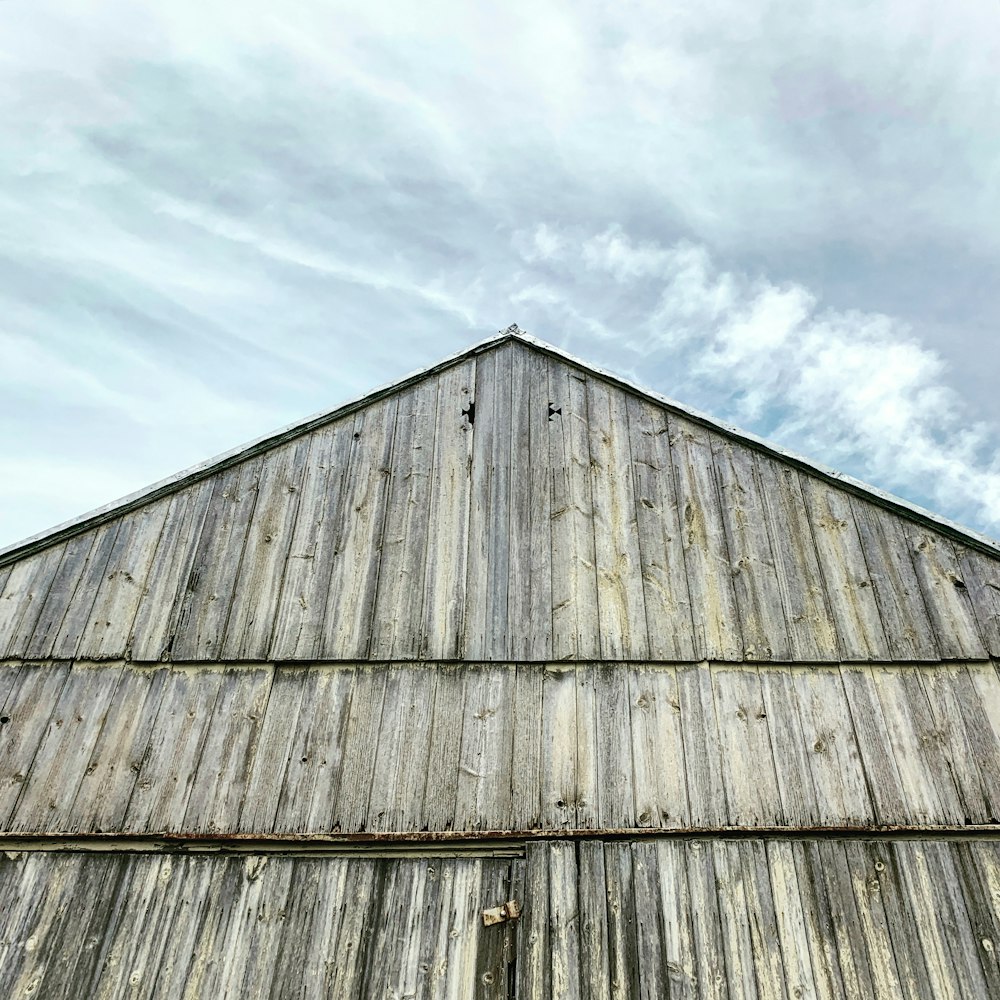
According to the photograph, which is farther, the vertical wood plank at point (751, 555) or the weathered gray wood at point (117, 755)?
the vertical wood plank at point (751, 555)

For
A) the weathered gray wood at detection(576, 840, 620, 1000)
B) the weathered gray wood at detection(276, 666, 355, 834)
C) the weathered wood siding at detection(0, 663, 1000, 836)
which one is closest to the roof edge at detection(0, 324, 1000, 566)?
the weathered wood siding at detection(0, 663, 1000, 836)

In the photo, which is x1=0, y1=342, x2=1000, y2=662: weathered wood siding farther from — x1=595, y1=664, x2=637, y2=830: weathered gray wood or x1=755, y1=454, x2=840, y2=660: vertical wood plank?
x1=595, y1=664, x2=637, y2=830: weathered gray wood

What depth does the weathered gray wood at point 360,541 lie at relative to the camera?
431 centimetres

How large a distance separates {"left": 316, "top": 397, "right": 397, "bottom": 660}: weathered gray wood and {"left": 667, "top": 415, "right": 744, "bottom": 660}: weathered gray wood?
216 centimetres

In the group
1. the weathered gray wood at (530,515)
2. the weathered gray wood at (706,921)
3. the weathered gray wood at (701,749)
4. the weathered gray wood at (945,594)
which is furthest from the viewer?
the weathered gray wood at (530,515)

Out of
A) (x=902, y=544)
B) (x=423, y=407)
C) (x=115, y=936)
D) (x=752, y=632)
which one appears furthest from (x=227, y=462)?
(x=902, y=544)

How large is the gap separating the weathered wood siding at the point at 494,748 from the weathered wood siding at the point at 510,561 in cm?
17

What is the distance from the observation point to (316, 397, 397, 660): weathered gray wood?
14.1 ft

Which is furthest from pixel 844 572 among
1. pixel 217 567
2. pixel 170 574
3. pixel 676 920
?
pixel 170 574

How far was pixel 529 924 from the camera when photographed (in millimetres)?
3443

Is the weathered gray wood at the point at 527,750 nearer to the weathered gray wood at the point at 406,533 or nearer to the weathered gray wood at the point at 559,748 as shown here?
the weathered gray wood at the point at 559,748

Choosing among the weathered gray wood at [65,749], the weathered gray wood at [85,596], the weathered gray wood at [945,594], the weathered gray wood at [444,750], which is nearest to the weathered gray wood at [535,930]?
the weathered gray wood at [444,750]

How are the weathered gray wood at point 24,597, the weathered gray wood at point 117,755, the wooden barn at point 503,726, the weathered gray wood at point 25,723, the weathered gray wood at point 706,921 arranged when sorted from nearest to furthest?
the weathered gray wood at point 706,921, the wooden barn at point 503,726, the weathered gray wood at point 117,755, the weathered gray wood at point 25,723, the weathered gray wood at point 24,597

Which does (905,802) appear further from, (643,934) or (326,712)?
(326,712)
